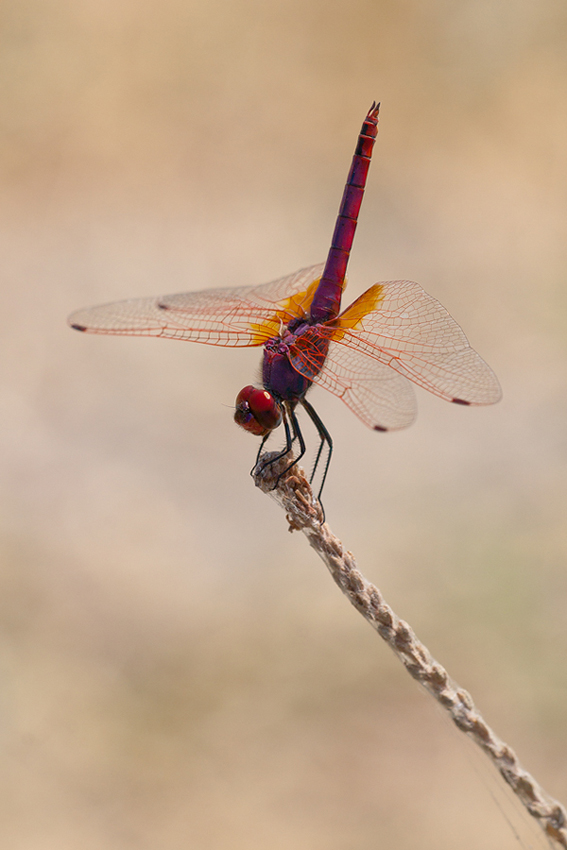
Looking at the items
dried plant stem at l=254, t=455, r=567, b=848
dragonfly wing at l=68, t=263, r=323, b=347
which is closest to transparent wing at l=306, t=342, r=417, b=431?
dragonfly wing at l=68, t=263, r=323, b=347

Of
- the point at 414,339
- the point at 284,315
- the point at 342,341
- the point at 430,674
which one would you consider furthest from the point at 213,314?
the point at 430,674

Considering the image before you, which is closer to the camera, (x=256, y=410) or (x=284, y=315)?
(x=256, y=410)

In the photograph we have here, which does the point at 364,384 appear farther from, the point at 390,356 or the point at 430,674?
the point at 430,674

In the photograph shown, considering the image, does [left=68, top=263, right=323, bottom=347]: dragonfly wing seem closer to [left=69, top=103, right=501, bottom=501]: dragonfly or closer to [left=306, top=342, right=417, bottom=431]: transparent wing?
[left=69, top=103, right=501, bottom=501]: dragonfly

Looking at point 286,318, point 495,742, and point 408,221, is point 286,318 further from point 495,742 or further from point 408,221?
point 408,221

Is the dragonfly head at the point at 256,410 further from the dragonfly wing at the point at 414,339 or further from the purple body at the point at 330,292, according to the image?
the dragonfly wing at the point at 414,339

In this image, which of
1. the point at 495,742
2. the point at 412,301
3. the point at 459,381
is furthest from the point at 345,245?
the point at 495,742
